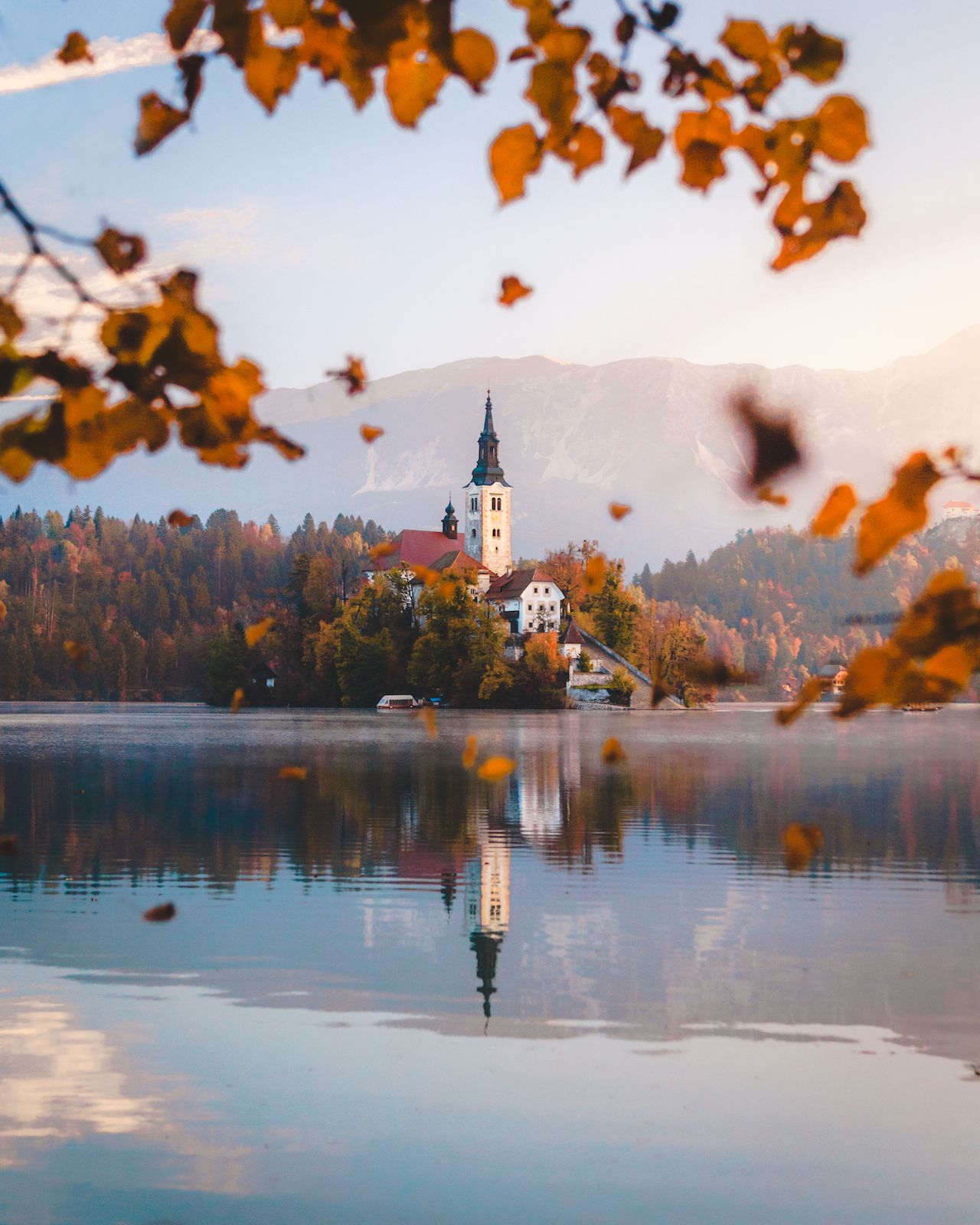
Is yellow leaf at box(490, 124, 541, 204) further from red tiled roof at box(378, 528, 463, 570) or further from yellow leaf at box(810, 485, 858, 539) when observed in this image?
red tiled roof at box(378, 528, 463, 570)

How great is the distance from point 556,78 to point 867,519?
90 cm

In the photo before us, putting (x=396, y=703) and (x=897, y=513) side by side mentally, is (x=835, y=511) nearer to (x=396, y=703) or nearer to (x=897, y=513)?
(x=897, y=513)

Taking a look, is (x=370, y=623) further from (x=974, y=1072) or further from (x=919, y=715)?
(x=974, y=1072)

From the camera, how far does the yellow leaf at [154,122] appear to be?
1.98 metres

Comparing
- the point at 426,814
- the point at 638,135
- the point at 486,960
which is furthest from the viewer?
the point at 426,814

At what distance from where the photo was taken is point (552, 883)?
1424cm

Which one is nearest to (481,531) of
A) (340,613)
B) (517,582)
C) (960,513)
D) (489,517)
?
(489,517)

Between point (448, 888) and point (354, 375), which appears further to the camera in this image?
point (448, 888)

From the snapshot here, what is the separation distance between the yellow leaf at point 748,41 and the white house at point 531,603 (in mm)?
90149

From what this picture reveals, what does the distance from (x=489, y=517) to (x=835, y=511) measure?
123 m

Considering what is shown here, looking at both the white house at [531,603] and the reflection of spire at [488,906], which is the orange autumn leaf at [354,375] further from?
the white house at [531,603]

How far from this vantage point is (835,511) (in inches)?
73.9

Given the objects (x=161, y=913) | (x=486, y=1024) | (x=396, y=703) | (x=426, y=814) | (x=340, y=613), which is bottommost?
(x=486, y=1024)

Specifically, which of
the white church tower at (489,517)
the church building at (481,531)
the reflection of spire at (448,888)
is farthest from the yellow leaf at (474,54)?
the white church tower at (489,517)
